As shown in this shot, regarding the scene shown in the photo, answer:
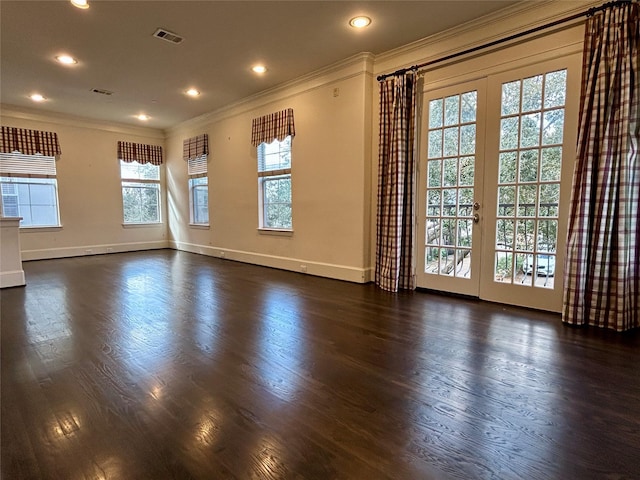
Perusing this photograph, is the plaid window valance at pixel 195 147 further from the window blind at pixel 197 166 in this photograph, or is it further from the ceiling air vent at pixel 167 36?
the ceiling air vent at pixel 167 36

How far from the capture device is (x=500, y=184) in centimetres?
347

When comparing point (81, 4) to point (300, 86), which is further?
point (300, 86)

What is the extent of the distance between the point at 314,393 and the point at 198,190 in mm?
6463

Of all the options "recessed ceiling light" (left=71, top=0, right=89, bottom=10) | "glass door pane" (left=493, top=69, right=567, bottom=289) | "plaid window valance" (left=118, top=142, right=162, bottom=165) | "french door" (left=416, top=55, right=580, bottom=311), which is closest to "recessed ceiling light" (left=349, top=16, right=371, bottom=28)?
"french door" (left=416, top=55, right=580, bottom=311)

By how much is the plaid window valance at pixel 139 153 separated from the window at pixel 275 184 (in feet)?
11.8

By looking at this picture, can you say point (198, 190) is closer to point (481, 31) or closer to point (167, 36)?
point (167, 36)

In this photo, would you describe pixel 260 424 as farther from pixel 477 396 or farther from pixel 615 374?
pixel 615 374

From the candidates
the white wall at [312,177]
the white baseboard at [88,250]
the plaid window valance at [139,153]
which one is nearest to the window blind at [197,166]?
the white wall at [312,177]

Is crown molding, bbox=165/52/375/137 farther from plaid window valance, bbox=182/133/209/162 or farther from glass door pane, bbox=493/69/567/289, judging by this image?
glass door pane, bbox=493/69/567/289

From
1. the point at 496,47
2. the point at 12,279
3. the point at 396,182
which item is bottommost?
the point at 12,279

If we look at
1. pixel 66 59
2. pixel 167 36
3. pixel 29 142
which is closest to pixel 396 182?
pixel 167 36

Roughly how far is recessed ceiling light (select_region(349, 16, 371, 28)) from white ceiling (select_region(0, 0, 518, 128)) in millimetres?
61

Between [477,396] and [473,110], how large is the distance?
294 cm

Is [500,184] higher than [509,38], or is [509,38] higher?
[509,38]
